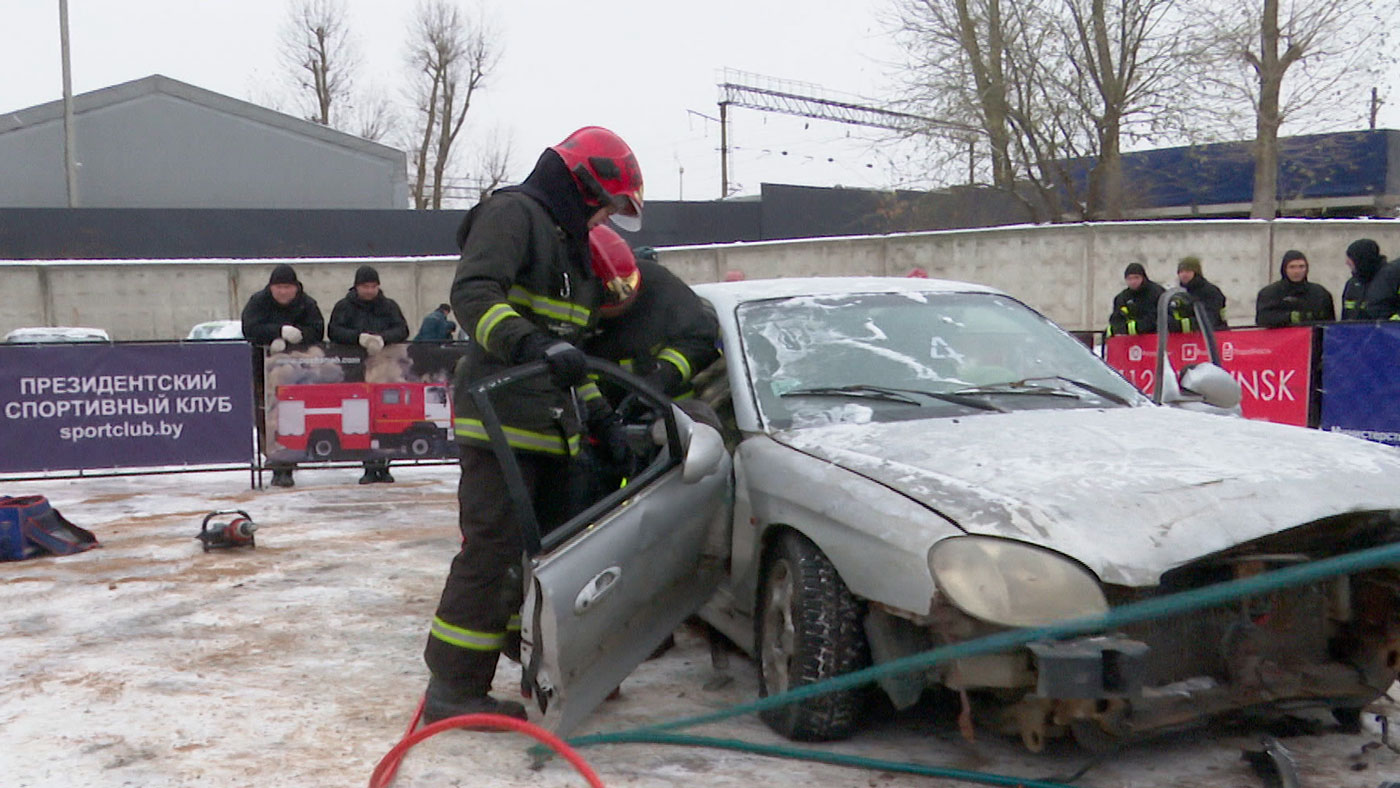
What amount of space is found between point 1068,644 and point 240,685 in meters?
2.89

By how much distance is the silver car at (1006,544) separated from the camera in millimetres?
2783

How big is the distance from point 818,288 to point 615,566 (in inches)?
66.8

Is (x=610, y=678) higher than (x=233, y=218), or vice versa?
(x=233, y=218)

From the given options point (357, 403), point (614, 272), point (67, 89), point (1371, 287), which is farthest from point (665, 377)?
point (67, 89)

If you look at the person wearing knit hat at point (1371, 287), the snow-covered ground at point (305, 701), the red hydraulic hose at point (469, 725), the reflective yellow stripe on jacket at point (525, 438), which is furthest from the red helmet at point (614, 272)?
the person wearing knit hat at point (1371, 287)

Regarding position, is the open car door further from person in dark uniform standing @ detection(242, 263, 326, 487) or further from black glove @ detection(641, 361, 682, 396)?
person in dark uniform standing @ detection(242, 263, 326, 487)

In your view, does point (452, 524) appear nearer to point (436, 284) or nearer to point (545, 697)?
point (545, 697)

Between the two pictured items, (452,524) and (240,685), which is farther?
(452,524)

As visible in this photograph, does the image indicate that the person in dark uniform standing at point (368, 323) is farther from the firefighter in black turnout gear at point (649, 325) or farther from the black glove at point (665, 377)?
the black glove at point (665, 377)

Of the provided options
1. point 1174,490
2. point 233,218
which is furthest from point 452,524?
point 233,218

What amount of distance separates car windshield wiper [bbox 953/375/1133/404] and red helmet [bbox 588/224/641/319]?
1.29 meters

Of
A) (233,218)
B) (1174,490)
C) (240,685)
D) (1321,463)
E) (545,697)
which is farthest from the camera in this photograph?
(233,218)

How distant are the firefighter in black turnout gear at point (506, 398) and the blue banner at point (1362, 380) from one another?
622 cm

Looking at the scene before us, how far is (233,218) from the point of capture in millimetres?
27500
